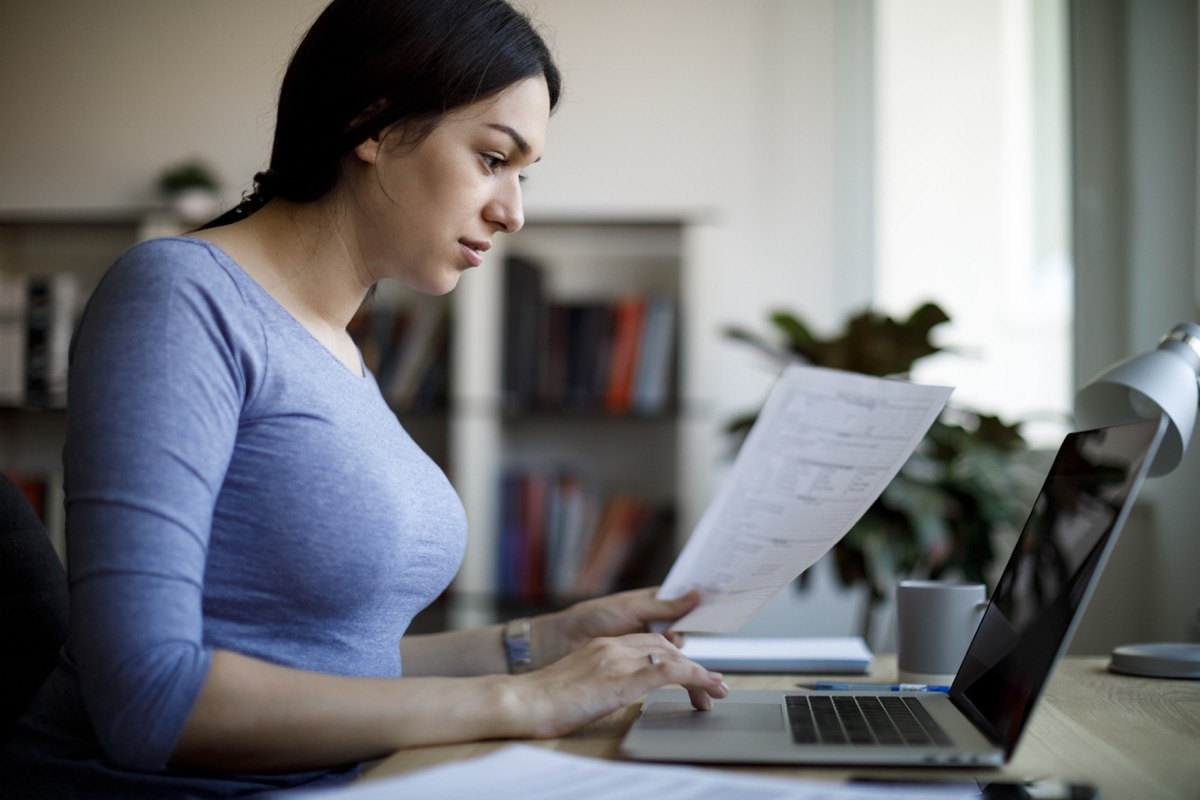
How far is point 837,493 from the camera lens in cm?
92

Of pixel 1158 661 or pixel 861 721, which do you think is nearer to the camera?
pixel 861 721

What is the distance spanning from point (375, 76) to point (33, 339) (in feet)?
7.59

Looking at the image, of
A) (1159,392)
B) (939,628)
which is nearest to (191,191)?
(939,628)

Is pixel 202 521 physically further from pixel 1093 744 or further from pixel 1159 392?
pixel 1159 392

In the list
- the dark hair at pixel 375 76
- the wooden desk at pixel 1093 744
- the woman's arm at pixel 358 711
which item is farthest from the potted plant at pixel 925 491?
the woman's arm at pixel 358 711

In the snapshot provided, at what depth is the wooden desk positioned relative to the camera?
72cm

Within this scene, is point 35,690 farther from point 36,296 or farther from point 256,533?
point 36,296

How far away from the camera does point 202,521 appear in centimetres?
81

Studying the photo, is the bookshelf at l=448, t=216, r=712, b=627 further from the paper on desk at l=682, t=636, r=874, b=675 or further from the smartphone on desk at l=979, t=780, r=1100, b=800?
the smartphone on desk at l=979, t=780, r=1100, b=800

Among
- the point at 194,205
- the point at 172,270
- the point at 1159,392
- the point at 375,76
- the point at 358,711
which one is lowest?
the point at 358,711

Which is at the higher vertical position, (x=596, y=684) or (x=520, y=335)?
(x=520, y=335)

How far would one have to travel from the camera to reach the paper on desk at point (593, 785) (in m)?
0.61

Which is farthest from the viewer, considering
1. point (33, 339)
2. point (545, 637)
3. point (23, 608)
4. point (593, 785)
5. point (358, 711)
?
point (33, 339)

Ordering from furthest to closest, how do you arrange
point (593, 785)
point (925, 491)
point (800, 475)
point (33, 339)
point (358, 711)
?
point (33, 339) < point (925, 491) < point (800, 475) < point (358, 711) < point (593, 785)
